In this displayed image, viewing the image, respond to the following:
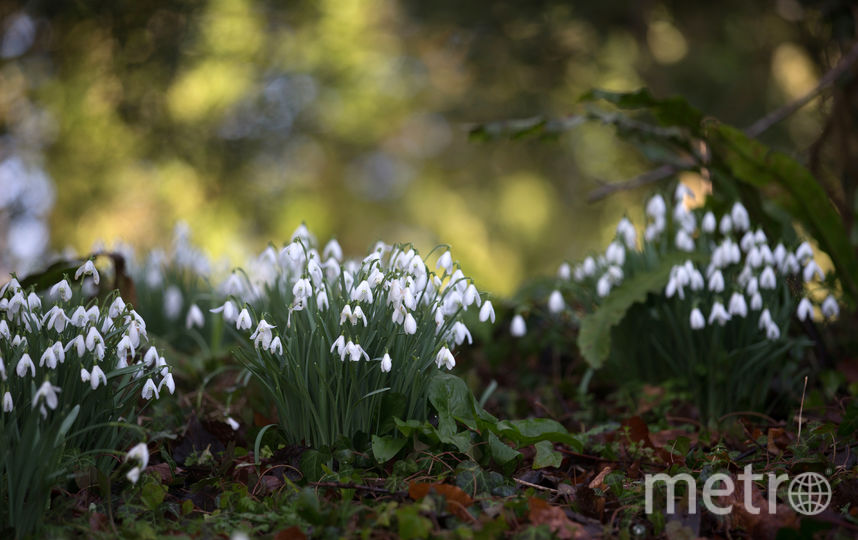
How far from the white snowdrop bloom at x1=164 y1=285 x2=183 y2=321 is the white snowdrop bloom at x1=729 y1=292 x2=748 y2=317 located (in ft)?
9.82

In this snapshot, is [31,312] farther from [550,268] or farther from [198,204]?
[550,268]

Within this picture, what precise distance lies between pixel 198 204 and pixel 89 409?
590 centimetres

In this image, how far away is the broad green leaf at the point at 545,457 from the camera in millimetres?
2100

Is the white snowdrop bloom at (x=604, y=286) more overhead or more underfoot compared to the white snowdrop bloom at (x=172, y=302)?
more overhead

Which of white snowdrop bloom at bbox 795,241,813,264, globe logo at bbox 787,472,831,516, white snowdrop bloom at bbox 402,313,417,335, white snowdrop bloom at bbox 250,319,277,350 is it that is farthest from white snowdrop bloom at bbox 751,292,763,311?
white snowdrop bloom at bbox 250,319,277,350

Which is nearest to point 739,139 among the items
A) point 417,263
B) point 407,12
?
point 417,263

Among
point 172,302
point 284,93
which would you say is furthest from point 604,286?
point 284,93

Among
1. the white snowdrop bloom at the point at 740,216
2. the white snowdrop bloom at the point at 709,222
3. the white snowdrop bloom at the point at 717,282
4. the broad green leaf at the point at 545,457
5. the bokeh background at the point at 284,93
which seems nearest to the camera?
the broad green leaf at the point at 545,457

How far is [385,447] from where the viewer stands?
202 centimetres

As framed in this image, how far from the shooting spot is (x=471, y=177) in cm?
907

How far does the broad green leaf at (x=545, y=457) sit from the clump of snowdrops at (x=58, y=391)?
A: 112 centimetres

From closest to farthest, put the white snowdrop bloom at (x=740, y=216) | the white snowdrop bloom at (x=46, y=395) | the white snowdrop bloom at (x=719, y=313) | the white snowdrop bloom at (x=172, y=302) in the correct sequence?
the white snowdrop bloom at (x=46, y=395) → the white snowdrop bloom at (x=719, y=313) → the white snowdrop bloom at (x=740, y=216) → the white snowdrop bloom at (x=172, y=302)

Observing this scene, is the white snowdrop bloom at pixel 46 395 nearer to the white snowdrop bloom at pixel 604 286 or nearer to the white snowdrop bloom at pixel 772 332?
the white snowdrop bloom at pixel 604 286

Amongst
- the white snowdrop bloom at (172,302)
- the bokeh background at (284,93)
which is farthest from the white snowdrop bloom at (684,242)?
the white snowdrop bloom at (172,302)
